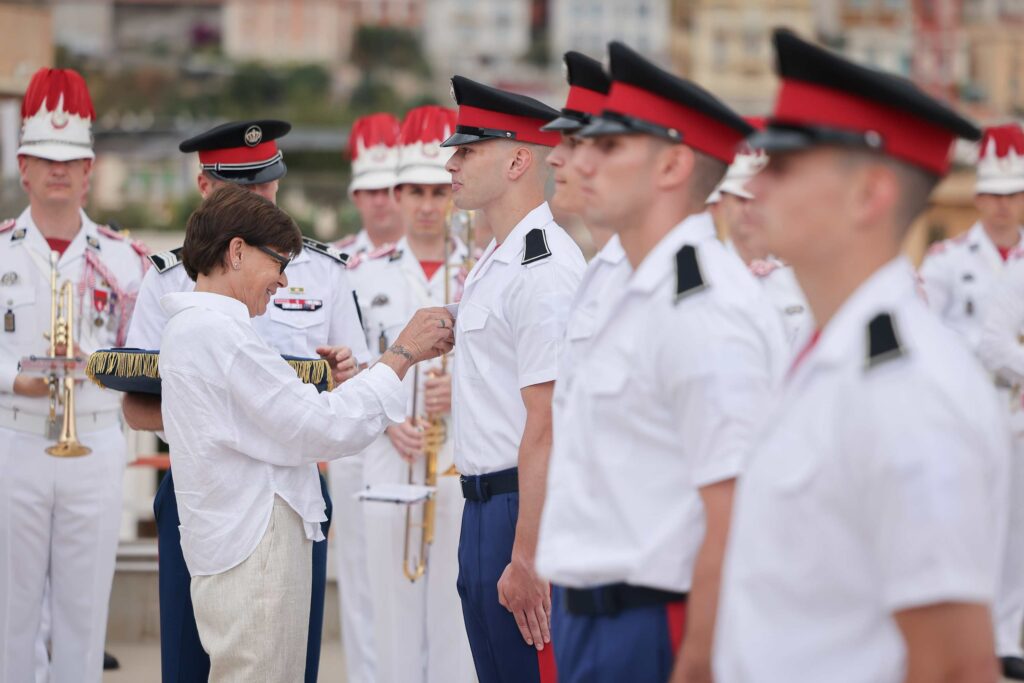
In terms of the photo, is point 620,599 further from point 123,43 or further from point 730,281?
point 123,43

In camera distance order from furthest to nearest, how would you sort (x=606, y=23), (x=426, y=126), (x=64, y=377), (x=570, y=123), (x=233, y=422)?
(x=606, y=23) < (x=426, y=126) < (x=64, y=377) < (x=233, y=422) < (x=570, y=123)

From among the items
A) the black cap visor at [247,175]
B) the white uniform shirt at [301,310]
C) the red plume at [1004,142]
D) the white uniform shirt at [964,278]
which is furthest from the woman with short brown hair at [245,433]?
the red plume at [1004,142]

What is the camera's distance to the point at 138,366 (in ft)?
16.4

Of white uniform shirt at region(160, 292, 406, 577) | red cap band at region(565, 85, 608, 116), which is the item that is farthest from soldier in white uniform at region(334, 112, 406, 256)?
red cap band at region(565, 85, 608, 116)

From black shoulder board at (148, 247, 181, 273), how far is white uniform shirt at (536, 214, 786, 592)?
9.23 ft

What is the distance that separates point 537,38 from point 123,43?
80.3 feet

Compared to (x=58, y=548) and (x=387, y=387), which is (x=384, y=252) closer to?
(x=58, y=548)

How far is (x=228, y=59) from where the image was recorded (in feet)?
285

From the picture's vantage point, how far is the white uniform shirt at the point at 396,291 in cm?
775

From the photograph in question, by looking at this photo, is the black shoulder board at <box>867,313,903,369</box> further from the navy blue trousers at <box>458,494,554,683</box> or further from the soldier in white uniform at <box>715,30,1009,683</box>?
the navy blue trousers at <box>458,494,554,683</box>

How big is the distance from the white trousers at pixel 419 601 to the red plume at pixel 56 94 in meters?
2.14

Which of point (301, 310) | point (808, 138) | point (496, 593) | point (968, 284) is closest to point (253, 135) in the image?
point (301, 310)

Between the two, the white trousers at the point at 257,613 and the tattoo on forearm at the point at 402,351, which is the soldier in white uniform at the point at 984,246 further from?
the white trousers at the point at 257,613

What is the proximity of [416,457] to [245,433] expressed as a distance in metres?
2.83
